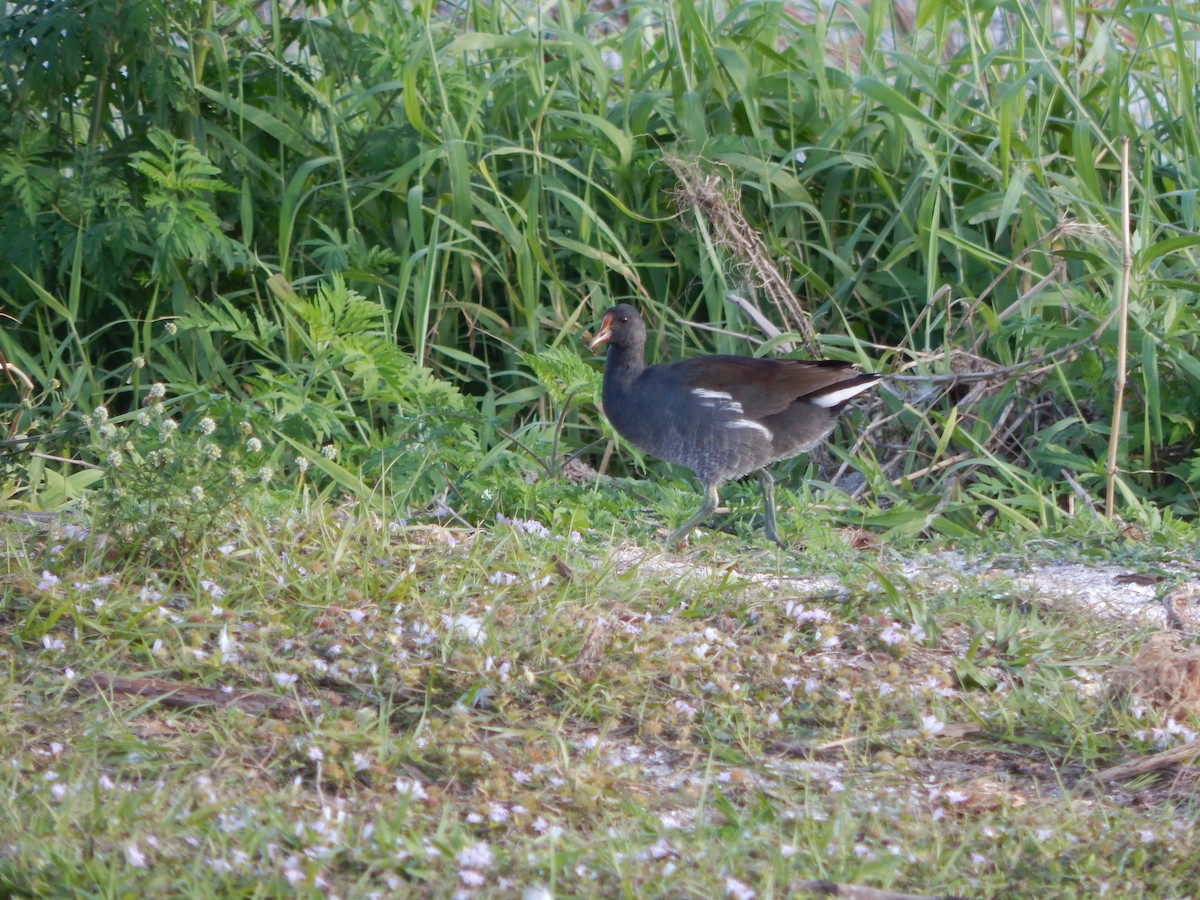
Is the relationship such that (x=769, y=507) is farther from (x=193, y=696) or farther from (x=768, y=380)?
(x=193, y=696)

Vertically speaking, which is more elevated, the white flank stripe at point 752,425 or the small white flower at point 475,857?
the white flank stripe at point 752,425

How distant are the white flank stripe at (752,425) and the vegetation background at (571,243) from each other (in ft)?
0.93

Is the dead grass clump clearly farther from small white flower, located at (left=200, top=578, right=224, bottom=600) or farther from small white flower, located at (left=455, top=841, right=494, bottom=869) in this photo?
small white flower, located at (left=200, top=578, right=224, bottom=600)

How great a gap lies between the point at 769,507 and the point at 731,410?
39 centimetres

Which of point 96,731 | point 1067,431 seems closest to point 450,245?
point 1067,431

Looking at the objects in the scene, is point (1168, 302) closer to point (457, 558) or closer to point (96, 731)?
point (457, 558)

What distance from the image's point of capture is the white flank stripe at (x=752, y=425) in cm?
479

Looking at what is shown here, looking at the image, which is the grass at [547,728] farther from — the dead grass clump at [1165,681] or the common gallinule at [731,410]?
the common gallinule at [731,410]

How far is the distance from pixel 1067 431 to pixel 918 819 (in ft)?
9.50

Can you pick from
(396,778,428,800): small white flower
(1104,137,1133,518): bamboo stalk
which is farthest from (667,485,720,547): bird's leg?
(396,778,428,800): small white flower

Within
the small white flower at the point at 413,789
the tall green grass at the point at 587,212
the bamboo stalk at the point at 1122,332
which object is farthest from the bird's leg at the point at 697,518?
the small white flower at the point at 413,789

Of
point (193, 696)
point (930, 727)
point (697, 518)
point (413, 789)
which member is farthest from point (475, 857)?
point (697, 518)

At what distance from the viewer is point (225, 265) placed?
17.5 ft

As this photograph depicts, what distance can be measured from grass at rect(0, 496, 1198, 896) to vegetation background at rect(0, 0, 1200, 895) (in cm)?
79
